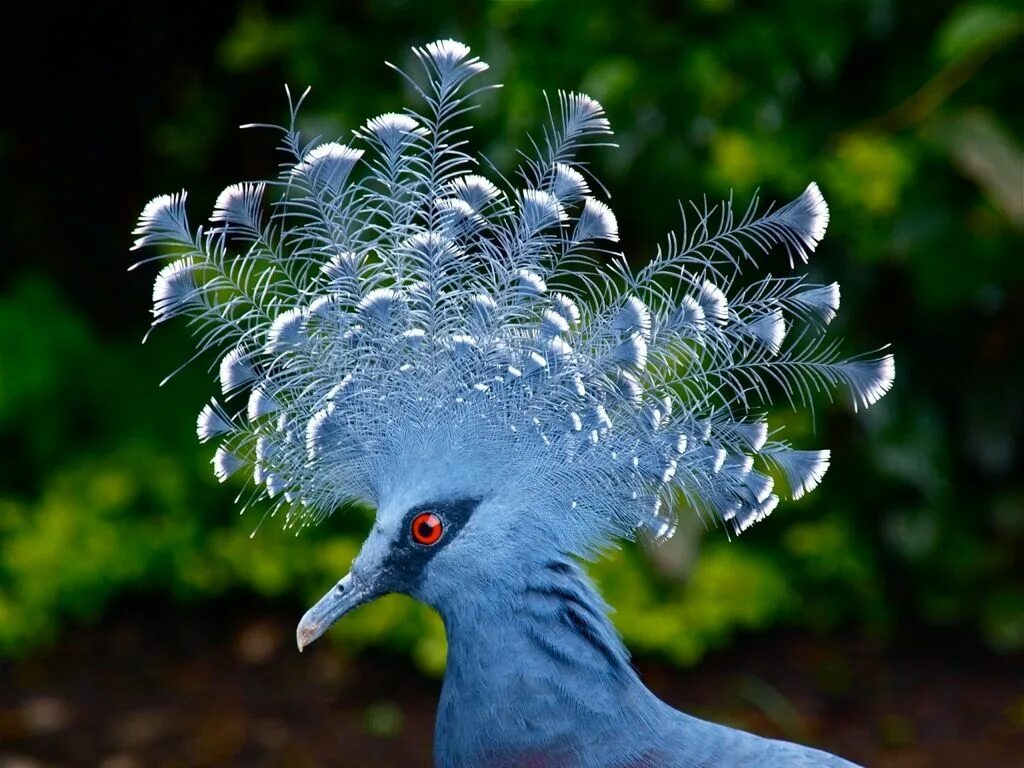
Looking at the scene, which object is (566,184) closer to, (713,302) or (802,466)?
(713,302)

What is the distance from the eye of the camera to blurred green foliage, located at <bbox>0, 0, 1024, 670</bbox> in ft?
11.5

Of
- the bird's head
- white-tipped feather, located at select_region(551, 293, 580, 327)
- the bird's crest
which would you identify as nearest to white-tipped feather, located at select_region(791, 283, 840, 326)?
the bird's crest

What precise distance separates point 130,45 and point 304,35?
2.75 feet

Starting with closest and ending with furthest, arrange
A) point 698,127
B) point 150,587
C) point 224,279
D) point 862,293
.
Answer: point 224,279, point 698,127, point 862,293, point 150,587

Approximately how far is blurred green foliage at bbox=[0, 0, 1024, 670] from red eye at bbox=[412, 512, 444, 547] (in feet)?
5.68

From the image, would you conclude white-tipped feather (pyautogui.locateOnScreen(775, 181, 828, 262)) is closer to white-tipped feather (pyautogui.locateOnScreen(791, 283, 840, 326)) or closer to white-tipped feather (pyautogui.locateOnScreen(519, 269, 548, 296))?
white-tipped feather (pyautogui.locateOnScreen(791, 283, 840, 326))

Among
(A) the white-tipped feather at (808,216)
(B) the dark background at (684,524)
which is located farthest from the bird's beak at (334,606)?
(B) the dark background at (684,524)

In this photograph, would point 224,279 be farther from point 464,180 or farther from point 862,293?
point 862,293

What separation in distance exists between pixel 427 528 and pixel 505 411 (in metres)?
0.21

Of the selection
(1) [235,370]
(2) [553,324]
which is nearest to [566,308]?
(2) [553,324]

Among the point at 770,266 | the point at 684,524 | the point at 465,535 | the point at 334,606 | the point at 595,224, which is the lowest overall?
the point at 684,524

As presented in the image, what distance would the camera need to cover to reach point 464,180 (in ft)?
6.65

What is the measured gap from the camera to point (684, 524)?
3.53 meters
